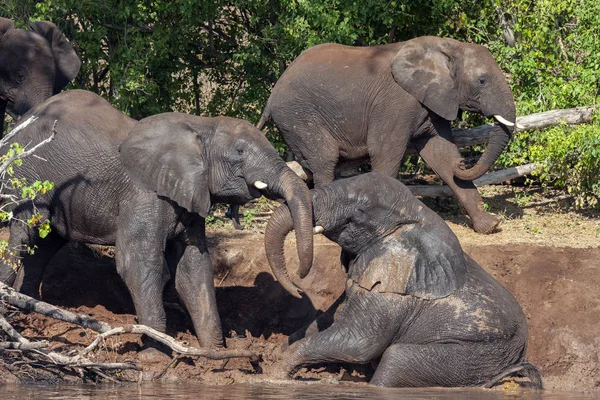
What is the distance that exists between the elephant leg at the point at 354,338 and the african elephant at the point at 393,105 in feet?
11.0

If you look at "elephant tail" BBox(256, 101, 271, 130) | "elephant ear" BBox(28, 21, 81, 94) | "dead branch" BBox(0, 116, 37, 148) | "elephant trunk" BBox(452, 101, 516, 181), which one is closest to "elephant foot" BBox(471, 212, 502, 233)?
"elephant trunk" BBox(452, 101, 516, 181)

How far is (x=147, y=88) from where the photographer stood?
14.1 metres

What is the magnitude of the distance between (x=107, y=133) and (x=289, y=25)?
4.05 m

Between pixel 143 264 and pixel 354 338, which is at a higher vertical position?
pixel 143 264

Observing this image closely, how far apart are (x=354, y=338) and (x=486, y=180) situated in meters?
4.91

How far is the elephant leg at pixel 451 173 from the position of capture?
43.1 feet

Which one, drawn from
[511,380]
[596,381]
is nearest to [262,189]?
[511,380]

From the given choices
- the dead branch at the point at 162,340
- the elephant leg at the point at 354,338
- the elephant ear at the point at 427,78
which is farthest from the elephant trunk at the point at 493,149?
the dead branch at the point at 162,340

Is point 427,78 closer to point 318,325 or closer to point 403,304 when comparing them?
point 318,325

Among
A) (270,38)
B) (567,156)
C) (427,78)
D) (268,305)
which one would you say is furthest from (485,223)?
(270,38)

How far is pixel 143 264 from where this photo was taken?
9.95 m

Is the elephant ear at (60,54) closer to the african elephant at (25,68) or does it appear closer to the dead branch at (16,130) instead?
the african elephant at (25,68)

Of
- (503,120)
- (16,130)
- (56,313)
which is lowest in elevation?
(56,313)

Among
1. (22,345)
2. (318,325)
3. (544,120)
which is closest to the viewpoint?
(22,345)
